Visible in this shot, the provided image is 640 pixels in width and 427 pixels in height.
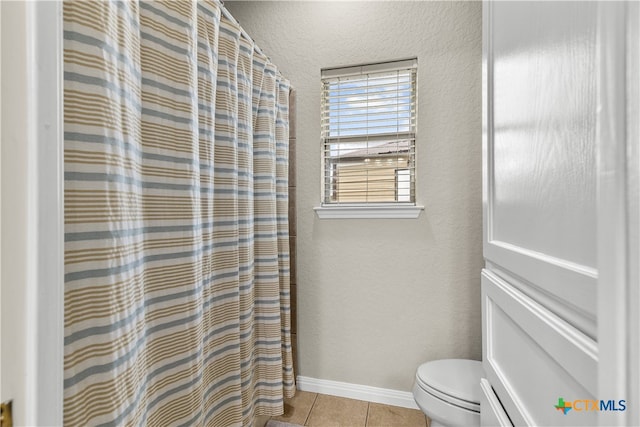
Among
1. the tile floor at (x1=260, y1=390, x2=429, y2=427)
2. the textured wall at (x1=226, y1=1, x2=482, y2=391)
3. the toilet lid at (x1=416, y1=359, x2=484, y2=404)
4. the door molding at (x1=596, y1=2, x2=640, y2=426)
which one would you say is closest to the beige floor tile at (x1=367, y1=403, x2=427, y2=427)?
the tile floor at (x1=260, y1=390, x2=429, y2=427)

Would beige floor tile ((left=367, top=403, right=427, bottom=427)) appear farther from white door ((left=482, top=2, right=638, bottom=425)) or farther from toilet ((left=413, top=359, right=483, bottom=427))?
white door ((left=482, top=2, right=638, bottom=425))

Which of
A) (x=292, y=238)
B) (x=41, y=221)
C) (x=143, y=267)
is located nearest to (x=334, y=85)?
(x=292, y=238)

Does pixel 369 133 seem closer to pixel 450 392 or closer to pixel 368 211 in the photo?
pixel 368 211

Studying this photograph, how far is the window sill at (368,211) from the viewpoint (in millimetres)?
1627

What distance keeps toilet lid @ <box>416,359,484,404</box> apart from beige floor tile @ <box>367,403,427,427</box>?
37 centimetres

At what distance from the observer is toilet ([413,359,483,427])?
3.69ft

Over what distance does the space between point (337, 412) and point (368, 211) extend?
44.0 inches

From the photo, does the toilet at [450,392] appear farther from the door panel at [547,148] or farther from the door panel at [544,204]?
the door panel at [547,148]

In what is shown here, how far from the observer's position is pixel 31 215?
1.31 ft

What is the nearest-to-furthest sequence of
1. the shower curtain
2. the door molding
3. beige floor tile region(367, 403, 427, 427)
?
the door molding
the shower curtain
beige floor tile region(367, 403, 427, 427)

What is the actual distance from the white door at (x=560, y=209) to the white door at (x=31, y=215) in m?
0.71

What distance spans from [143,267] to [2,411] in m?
0.40

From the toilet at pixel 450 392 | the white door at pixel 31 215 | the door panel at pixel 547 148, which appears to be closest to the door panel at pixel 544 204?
the door panel at pixel 547 148

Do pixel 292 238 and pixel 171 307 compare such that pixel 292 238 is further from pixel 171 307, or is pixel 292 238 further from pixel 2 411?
pixel 2 411
